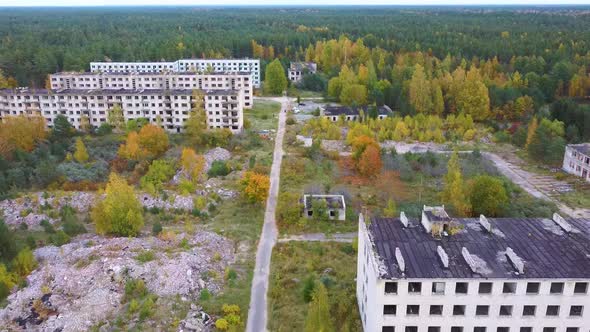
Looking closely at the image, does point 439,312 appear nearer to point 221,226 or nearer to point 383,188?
point 221,226

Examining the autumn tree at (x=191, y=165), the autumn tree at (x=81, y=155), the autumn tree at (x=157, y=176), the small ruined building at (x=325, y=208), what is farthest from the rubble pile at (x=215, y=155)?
the small ruined building at (x=325, y=208)

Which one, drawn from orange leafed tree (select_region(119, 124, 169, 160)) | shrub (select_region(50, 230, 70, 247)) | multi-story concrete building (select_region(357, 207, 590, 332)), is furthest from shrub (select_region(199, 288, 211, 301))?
orange leafed tree (select_region(119, 124, 169, 160))

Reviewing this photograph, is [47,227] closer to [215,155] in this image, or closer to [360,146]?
[215,155]

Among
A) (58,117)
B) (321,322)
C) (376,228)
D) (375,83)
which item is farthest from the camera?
(375,83)

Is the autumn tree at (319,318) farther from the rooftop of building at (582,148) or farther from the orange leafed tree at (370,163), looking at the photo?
the rooftop of building at (582,148)

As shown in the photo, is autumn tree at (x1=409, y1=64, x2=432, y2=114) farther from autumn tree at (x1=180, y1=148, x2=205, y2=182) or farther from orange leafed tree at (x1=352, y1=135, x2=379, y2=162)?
autumn tree at (x1=180, y1=148, x2=205, y2=182)

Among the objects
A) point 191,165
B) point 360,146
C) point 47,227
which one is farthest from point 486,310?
point 191,165

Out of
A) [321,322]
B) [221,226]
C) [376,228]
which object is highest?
[376,228]

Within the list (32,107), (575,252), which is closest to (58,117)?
(32,107)
